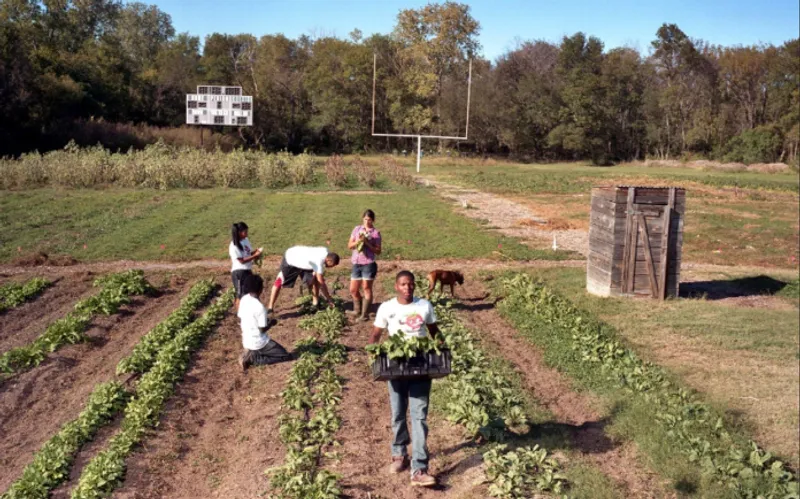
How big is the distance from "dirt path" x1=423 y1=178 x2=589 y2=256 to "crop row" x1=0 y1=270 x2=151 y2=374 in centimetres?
1008

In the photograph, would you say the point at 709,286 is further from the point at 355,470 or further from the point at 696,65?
the point at 696,65

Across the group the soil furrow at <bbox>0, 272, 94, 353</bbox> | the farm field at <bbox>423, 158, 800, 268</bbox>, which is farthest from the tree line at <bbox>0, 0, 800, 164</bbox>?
the soil furrow at <bbox>0, 272, 94, 353</bbox>

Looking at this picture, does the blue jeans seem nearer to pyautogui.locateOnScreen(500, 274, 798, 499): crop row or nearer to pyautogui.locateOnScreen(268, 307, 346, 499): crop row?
pyautogui.locateOnScreen(268, 307, 346, 499): crop row

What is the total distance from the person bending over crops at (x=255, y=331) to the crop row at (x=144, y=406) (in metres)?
0.88

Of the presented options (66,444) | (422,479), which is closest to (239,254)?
(66,444)

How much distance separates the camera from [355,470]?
6.97 metres

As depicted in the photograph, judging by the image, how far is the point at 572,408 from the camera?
333 inches

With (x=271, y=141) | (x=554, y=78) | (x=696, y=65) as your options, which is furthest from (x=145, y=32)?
(x=696, y=65)

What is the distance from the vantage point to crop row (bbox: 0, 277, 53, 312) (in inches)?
518

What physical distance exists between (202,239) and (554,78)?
57796 millimetres

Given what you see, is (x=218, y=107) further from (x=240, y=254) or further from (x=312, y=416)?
(x=312, y=416)

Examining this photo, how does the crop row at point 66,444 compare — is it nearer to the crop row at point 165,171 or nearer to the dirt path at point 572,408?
the dirt path at point 572,408

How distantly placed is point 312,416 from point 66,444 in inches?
101

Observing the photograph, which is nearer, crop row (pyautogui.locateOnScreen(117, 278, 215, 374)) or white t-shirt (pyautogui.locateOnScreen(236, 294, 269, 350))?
crop row (pyautogui.locateOnScreen(117, 278, 215, 374))
